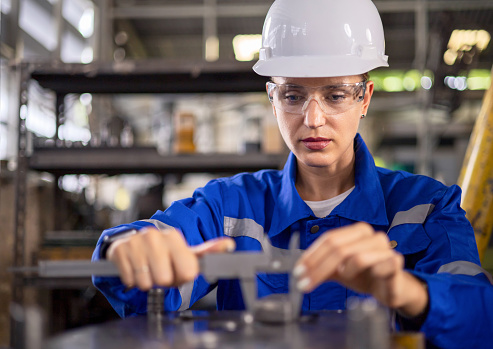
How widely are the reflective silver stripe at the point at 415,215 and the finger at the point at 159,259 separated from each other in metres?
0.77

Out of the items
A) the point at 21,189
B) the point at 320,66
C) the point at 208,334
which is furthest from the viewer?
the point at 21,189

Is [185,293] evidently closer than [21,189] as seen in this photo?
Yes

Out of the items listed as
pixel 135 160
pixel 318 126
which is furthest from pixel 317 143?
pixel 135 160

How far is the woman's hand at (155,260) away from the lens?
88 cm

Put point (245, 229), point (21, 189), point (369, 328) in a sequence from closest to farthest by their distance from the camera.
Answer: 1. point (369, 328)
2. point (245, 229)
3. point (21, 189)

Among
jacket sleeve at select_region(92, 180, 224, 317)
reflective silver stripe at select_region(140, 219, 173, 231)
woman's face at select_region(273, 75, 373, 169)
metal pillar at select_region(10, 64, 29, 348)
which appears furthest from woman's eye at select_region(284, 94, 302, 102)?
metal pillar at select_region(10, 64, 29, 348)

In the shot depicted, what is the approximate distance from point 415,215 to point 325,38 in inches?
22.2

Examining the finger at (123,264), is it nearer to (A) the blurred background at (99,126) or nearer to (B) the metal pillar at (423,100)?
(A) the blurred background at (99,126)

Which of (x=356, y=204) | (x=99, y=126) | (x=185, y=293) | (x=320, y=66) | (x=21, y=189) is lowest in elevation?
(x=185, y=293)

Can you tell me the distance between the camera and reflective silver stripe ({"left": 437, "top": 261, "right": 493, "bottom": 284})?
120 cm

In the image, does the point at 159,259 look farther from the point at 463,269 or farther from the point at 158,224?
the point at 463,269

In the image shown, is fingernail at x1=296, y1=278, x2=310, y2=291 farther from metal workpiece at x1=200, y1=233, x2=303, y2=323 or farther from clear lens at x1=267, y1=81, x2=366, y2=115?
clear lens at x1=267, y1=81, x2=366, y2=115

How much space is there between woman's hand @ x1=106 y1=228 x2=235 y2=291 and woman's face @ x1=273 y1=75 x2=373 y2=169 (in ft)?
2.12

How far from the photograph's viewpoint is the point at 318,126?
4.79 feet
